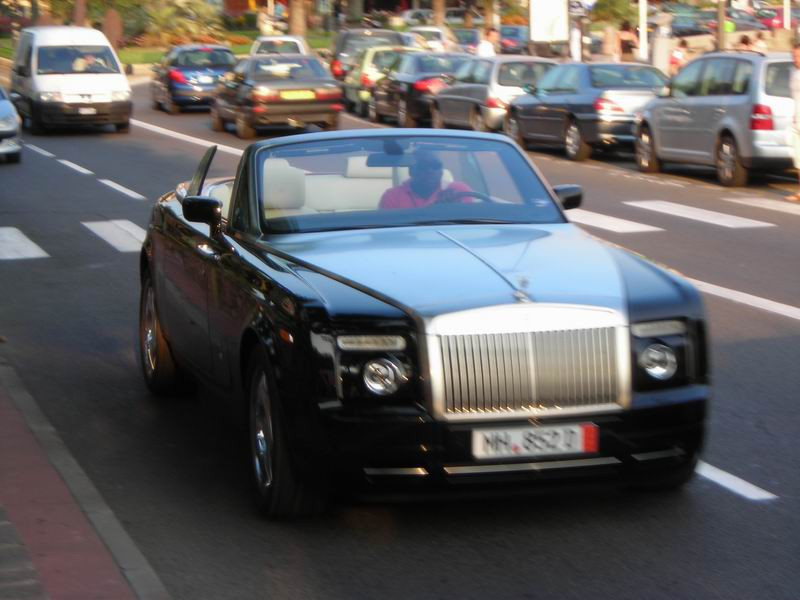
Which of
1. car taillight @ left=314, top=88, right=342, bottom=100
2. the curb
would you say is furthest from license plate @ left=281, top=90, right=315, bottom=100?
the curb

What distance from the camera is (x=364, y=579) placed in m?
5.39

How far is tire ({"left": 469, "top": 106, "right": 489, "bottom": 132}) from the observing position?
92.6ft

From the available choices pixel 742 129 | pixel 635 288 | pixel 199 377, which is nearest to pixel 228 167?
pixel 742 129

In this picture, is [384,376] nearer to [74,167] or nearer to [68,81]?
[74,167]

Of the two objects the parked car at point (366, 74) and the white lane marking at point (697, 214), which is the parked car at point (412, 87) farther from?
the white lane marking at point (697, 214)

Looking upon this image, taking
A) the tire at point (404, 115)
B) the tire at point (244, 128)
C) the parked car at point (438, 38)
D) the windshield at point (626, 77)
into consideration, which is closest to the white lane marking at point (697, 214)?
the windshield at point (626, 77)

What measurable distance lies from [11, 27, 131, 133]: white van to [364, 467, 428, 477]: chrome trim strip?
84.7 feet

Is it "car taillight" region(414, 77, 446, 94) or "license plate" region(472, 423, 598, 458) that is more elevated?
"license plate" region(472, 423, 598, 458)

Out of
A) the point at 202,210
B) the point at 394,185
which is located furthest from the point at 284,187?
the point at 394,185

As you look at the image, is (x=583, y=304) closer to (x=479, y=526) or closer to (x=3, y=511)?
(x=479, y=526)

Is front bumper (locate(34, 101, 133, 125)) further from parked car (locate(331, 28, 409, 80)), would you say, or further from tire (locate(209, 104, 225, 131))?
parked car (locate(331, 28, 409, 80))

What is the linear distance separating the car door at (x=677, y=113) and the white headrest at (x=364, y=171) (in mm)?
14054

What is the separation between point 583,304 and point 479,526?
37.8 inches

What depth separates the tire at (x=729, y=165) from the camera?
19812 millimetres
